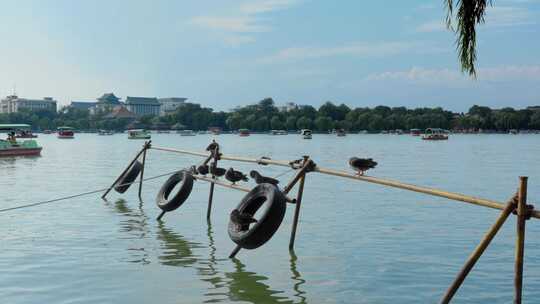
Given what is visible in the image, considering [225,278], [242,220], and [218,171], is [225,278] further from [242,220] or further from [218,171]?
[218,171]

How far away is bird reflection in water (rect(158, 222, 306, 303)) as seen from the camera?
31.8 ft

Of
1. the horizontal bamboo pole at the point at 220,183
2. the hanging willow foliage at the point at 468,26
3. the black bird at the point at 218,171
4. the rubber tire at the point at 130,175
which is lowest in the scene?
the rubber tire at the point at 130,175

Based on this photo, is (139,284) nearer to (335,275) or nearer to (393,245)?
(335,275)

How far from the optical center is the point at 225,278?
1070 centimetres

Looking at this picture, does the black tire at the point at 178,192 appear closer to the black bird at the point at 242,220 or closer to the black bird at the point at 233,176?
the black bird at the point at 233,176

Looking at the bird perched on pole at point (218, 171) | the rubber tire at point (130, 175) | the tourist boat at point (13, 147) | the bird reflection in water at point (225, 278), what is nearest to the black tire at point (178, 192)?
the bird perched on pole at point (218, 171)

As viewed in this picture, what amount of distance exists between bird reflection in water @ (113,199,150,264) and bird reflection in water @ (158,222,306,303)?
0.41 m

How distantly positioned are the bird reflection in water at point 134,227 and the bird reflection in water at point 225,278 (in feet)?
1.35

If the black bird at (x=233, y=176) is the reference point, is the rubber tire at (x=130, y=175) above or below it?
below

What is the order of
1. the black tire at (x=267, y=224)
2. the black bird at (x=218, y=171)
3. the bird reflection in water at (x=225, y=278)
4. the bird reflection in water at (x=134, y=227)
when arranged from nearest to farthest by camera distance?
the bird reflection in water at (x=225, y=278) → the black tire at (x=267, y=224) → the bird reflection in water at (x=134, y=227) → the black bird at (x=218, y=171)

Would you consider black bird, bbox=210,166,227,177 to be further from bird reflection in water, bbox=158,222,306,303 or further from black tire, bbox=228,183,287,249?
black tire, bbox=228,183,287,249

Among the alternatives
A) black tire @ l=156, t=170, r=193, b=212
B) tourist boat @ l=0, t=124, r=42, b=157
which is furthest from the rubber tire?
tourist boat @ l=0, t=124, r=42, b=157

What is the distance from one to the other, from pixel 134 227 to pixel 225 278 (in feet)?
19.1

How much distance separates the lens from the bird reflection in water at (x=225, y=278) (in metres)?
9.68
